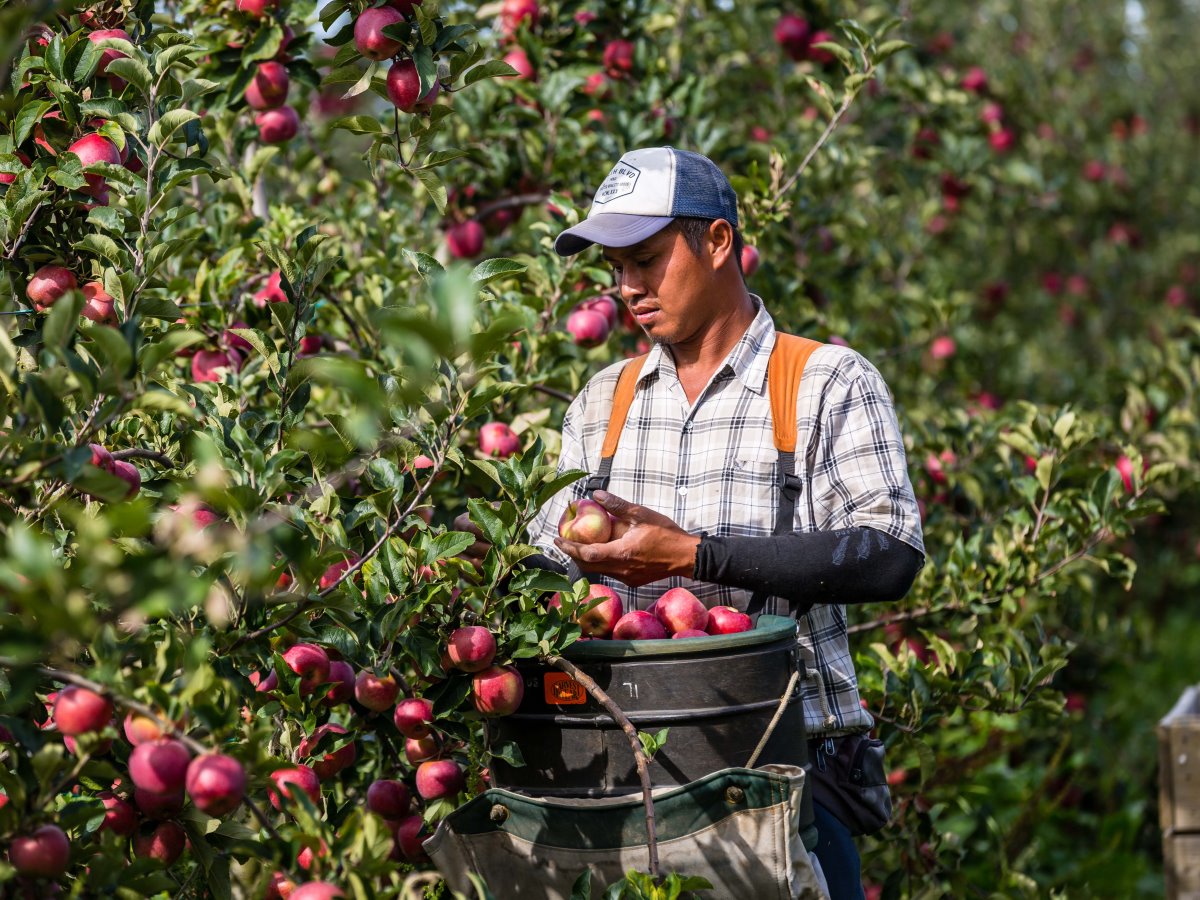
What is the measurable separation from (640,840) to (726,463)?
62 centimetres

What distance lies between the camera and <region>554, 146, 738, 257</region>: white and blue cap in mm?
2074

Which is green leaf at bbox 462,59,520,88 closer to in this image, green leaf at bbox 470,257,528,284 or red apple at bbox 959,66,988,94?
green leaf at bbox 470,257,528,284

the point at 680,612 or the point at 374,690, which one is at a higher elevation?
the point at 680,612

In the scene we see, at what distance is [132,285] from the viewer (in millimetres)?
1883

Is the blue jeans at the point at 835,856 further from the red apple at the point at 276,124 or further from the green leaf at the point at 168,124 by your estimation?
the red apple at the point at 276,124

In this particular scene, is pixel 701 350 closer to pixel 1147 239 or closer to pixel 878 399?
pixel 878 399

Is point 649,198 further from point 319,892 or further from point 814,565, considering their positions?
point 319,892

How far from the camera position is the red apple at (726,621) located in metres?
1.96

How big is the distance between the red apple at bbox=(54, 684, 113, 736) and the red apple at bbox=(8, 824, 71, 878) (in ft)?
0.41

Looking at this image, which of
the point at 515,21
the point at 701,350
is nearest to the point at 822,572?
the point at 701,350

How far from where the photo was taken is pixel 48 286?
2.02 metres

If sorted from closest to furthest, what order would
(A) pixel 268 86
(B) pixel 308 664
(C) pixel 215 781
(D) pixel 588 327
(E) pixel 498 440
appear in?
(C) pixel 215 781 → (B) pixel 308 664 → (E) pixel 498 440 → (D) pixel 588 327 → (A) pixel 268 86

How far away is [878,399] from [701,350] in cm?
32

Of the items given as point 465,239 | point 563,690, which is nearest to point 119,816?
point 563,690
